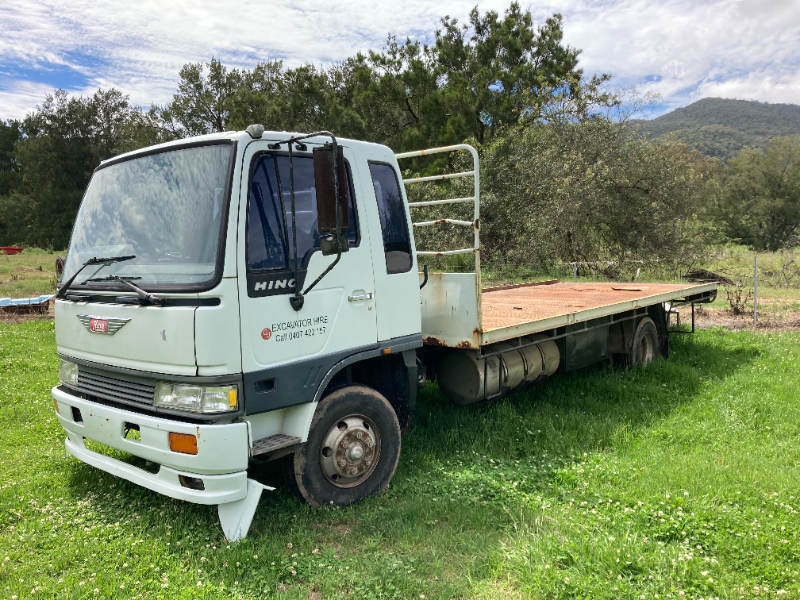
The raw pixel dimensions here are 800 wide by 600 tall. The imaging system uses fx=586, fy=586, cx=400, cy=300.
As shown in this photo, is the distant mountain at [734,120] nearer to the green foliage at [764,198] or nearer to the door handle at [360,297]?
the green foliage at [764,198]

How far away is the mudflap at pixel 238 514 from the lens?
11.7ft

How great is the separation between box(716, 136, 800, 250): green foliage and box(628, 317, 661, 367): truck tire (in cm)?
3370

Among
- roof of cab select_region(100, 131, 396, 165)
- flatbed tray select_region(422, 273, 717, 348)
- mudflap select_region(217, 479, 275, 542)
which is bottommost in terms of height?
mudflap select_region(217, 479, 275, 542)

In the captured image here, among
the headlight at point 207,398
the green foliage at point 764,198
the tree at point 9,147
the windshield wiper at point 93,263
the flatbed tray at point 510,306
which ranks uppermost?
the tree at point 9,147

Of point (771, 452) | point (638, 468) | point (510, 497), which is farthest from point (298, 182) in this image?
point (771, 452)

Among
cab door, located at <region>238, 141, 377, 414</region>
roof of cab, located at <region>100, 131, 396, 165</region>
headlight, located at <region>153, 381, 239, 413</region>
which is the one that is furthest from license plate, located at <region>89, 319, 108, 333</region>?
roof of cab, located at <region>100, 131, 396, 165</region>

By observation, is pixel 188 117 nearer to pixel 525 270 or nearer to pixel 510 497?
pixel 525 270

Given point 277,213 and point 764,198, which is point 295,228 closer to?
point 277,213

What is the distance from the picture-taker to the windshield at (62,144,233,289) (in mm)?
3387

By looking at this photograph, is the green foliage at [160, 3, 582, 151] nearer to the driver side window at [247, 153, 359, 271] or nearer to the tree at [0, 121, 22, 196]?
the driver side window at [247, 153, 359, 271]

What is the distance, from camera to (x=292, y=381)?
3633 mm

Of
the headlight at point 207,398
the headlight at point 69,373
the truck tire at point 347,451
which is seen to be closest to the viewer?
the headlight at point 207,398

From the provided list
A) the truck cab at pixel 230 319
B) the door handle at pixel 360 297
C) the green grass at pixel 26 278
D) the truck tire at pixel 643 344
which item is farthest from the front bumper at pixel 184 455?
the green grass at pixel 26 278

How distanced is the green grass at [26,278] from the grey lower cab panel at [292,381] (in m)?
16.2
